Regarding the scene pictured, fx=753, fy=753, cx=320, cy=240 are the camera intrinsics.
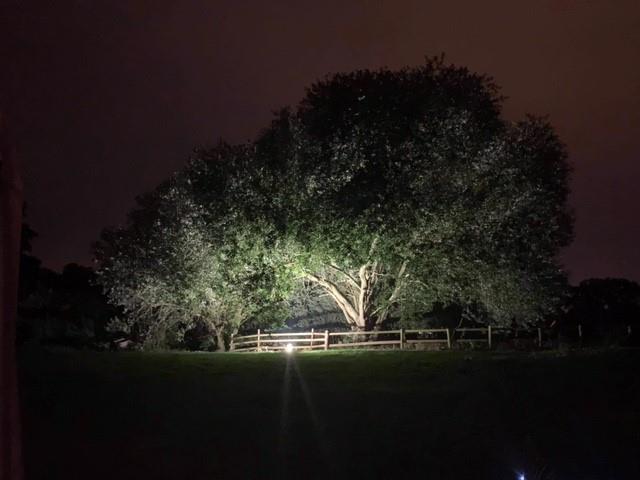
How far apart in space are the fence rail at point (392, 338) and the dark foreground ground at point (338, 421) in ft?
37.7

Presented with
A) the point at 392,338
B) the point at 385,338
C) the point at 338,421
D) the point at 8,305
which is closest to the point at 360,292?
the point at 385,338

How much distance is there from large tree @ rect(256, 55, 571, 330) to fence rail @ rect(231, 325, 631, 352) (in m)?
1.42

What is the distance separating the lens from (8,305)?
8.57 ft

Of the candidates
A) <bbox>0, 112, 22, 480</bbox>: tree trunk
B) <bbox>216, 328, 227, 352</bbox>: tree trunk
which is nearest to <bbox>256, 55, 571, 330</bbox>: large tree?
<bbox>216, 328, 227, 352</bbox>: tree trunk

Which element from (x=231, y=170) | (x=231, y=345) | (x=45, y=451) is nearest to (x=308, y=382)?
(x=45, y=451)

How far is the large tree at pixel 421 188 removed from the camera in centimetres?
3456

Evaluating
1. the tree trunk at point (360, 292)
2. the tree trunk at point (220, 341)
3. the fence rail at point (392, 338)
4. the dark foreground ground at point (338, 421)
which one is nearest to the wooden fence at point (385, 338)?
the fence rail at point (392, 338)

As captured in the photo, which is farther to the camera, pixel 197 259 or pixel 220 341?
pixel 220 341

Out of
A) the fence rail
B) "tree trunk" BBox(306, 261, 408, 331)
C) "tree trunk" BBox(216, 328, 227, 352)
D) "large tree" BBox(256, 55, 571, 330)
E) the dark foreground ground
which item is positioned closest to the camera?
the dark foreground ground

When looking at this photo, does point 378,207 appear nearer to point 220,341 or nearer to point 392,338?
point 392,338

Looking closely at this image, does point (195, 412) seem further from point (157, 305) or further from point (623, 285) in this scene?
point (623, 285)

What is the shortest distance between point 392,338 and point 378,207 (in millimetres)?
7850

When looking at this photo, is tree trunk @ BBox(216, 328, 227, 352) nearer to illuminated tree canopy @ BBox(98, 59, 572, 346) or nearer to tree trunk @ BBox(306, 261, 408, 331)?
illuminated tree canopy @ BBox(98, 59, 572, 346)

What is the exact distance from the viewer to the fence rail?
3653cm
